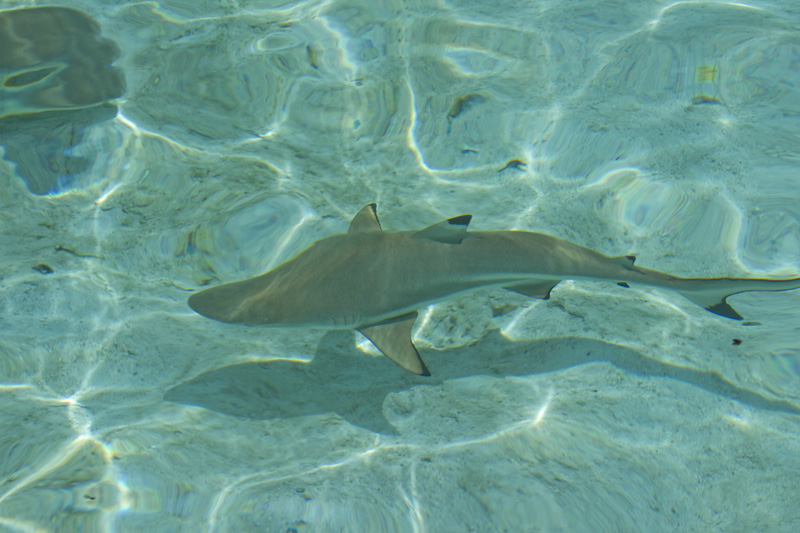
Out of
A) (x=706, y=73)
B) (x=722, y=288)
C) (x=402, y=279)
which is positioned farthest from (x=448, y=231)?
(x=706, y=73)

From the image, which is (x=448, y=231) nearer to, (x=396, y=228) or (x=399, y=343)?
(x=399, y=343)

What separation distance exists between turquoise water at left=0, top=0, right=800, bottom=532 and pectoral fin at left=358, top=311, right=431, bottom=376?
1.25 feet

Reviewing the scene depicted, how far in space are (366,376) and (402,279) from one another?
83 cm

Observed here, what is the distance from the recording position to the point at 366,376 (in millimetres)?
3752

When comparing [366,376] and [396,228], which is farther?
[396,228]

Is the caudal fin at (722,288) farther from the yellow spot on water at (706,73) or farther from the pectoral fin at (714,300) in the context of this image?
the yellow spot on water at (706,73)

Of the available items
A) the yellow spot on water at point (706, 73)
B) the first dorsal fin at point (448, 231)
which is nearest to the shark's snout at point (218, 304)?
the first dorsal fin at point (448, 231)

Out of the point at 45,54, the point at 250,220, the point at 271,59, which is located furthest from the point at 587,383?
the point at 45,54

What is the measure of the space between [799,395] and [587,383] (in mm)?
1229

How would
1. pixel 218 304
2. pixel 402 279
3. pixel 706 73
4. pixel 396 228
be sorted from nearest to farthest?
pixel 218 304
pixel 402 279
pixel 396 228
pixel 706 73

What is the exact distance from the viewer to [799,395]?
10.9 ft

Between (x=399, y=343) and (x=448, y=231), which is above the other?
(x=448, y=231)

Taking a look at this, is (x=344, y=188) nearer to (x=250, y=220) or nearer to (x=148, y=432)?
(x=250, y=220)

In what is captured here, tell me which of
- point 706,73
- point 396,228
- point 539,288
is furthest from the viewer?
point 706,73
